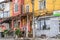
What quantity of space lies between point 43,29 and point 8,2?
13.9 metres

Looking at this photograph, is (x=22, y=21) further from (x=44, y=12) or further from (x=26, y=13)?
(x=44, y=12)

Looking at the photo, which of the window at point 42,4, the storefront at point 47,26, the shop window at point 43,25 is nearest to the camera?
the storefront at point 47,26

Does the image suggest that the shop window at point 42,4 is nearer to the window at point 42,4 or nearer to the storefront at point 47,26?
the window at point 42,4

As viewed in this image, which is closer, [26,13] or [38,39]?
[38,39]

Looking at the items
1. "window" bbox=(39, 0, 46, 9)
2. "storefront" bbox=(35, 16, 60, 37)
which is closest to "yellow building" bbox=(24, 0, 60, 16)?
"window" bbox=(39, 0, 46, 9)

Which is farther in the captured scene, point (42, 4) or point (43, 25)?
point (42, 4)

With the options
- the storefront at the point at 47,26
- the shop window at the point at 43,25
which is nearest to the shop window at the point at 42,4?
the storefront at the point at 47,26

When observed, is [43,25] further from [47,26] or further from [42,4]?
[42,4]

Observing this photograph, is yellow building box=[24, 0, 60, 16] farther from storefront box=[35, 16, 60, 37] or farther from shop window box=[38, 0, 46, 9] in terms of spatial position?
storefront box=[35, 16, 60, 37]

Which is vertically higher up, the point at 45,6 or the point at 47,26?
the point at 45,6

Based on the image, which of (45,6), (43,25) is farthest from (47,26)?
(45,6)

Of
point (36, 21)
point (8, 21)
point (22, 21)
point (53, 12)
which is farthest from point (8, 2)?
point (53, 12)

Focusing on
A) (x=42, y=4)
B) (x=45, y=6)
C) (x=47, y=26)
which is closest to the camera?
(x=47, y=26)

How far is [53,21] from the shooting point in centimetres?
3472
